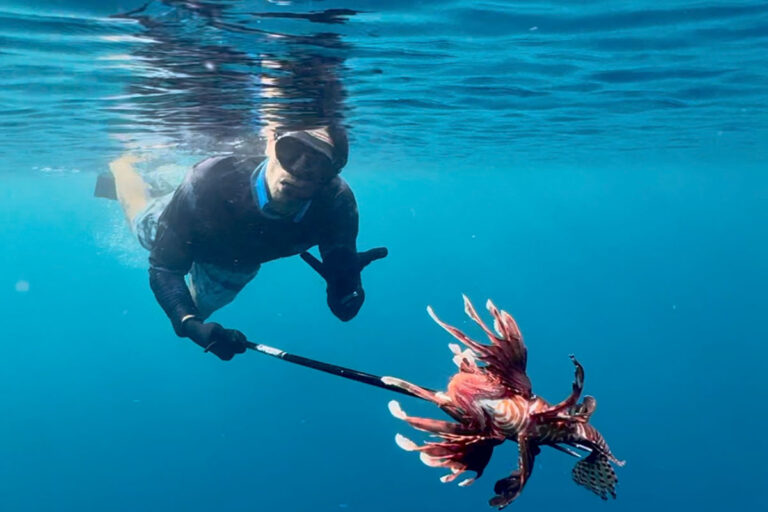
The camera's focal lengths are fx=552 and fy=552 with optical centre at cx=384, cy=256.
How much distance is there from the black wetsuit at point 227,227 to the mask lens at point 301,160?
0.47m

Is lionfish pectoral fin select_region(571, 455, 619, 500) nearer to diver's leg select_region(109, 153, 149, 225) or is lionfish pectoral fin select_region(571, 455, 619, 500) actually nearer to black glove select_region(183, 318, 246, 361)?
black glove select_region(183, 318, 246, 361)

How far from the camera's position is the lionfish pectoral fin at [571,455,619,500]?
2666mm

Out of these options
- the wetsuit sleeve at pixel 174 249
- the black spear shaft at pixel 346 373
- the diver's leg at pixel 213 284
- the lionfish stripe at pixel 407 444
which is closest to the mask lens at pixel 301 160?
the wetsuit sleeve at pixel 174 249

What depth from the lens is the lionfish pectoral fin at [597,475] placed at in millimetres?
2666

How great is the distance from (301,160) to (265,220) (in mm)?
1075

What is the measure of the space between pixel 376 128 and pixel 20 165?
61.0 ft

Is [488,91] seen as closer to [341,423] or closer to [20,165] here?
[20,165]

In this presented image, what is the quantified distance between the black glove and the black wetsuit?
868 mm

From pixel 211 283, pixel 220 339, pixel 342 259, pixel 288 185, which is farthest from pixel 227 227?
pixel 220 339

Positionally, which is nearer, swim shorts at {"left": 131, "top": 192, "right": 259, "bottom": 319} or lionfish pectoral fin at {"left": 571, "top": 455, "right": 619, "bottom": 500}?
lionfish pectoral fin at {"left": 571, "top": 455, "right": 619, "bottom": 500}

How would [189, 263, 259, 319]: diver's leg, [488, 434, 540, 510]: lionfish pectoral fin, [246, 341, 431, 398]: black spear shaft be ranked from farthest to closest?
[189, 263, 259, 319]: diver's leg, [246, 341, 431, 398]: black spear shaft, [488, 434, 540, 510]: lionfish pectoral fin

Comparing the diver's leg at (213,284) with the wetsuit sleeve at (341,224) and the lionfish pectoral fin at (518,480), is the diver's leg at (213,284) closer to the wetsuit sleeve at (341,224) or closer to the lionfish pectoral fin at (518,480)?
the wetsuit sleeve at (341,224)

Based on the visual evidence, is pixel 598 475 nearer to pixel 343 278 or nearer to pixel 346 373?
pixel 346 373

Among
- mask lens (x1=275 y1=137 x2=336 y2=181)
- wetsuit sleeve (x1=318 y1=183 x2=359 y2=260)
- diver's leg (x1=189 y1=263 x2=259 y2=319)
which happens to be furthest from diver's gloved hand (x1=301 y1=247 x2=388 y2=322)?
diver's leg (x1=189 y1=263 x2=259 y2=319)
